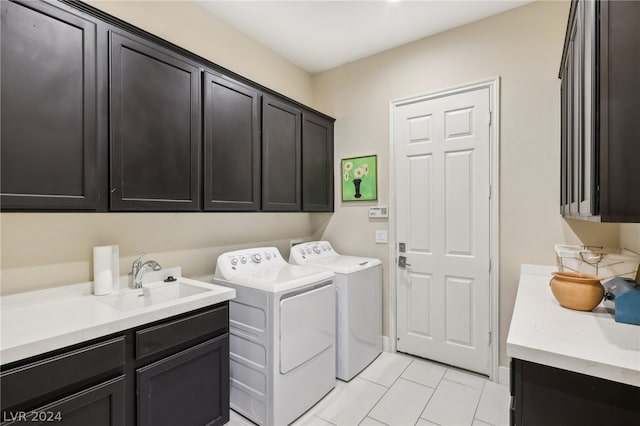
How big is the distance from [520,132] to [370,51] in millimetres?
1591

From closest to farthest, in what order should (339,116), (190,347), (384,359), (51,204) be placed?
(51,204) < (190,347) < (384,359) < (339,116)

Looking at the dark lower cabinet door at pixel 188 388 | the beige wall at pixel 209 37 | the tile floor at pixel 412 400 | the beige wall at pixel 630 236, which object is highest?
the beige wall at pixel 209 37

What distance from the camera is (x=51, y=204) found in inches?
51.6

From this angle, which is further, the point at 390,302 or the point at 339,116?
the point at 339,116

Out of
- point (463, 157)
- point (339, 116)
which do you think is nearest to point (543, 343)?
point (463, 157)

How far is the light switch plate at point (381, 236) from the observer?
9.69 feet

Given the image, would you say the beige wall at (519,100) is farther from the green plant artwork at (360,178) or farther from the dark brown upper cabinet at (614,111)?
the dark brown upper cabinet at (614,111)

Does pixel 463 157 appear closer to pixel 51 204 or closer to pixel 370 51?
pixel 370 51

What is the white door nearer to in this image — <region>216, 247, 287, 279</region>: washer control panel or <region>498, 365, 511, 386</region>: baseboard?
<region>498, 365, 511, 386</region>: baseboard

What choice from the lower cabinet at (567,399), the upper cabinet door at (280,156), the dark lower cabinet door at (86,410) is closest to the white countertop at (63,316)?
the dark lower cabinet door at (86,410)

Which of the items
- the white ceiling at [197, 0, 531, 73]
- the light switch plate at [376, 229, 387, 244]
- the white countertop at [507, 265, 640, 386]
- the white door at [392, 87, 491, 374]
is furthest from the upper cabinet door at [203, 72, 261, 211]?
the white countertop at [507, 265, 640, 386]

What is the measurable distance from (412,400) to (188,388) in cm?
157

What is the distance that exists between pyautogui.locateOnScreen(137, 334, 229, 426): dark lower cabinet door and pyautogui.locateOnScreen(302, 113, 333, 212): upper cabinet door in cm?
150

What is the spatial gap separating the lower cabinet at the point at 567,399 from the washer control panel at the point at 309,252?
1.92m
